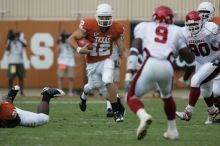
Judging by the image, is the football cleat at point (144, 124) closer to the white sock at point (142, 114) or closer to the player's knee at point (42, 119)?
the white sock at point (142, 114)

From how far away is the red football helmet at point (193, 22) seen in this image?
9.43 m

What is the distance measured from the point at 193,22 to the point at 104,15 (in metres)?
1.43

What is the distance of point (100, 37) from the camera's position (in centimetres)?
1056

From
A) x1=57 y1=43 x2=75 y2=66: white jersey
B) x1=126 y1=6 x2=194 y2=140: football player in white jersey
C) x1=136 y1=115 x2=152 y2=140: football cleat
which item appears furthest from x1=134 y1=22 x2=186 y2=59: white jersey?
x1=57 y1=43 x2=75 y2=66: white jersey

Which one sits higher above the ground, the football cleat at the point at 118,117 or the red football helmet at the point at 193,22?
the red football helmet at the point at 193,22

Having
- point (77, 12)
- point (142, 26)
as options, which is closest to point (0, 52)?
point (77, 12)

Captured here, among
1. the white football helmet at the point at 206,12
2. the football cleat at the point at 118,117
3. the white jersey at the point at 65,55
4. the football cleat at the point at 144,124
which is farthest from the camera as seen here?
the white jersey at the point at 65,55

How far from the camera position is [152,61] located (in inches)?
307

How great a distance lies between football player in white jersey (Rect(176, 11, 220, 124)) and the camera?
378 inches

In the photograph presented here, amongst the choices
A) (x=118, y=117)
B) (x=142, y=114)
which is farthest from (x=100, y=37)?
(x=142, y=114)

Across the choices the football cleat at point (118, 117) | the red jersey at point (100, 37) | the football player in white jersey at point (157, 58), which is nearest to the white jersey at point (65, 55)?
the red jersey at point (100, 37)

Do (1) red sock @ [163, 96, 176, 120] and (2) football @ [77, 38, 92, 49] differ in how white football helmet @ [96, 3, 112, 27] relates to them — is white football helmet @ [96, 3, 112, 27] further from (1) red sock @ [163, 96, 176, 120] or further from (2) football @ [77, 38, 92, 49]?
(1) red sock @ [163, 96, 176, 120]

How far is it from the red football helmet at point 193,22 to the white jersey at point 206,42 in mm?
67

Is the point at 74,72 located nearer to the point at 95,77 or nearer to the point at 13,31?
the point at 13,31
